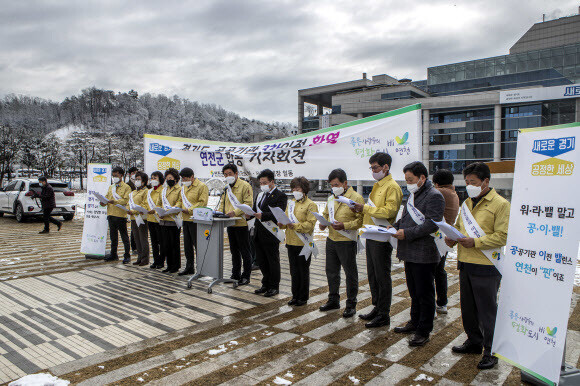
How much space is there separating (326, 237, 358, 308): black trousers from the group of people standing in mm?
14

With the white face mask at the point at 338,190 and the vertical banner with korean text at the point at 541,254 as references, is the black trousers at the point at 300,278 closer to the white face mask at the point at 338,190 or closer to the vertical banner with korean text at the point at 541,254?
the white face mask at the point at 338,190

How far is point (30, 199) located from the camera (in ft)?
56.6

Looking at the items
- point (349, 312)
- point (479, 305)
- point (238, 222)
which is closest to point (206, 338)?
point (349, 312)

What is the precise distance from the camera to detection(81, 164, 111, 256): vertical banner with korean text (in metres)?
9.66

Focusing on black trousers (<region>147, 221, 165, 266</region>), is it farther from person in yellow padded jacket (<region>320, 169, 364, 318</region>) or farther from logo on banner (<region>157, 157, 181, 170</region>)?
person in yellow padded jacket (<region>320, 169, 364, 318</region>)

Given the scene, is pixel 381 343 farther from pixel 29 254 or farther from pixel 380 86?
pixel 380 86

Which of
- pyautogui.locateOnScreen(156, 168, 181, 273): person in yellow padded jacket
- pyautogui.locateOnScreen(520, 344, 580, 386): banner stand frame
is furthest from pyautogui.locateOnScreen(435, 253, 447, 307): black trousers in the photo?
pyautogui.locateOnScreen(156, 168, 181, 273): person in yellow padded jacket

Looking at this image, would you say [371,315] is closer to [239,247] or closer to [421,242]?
[421,242]

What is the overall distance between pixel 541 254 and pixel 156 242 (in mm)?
7555

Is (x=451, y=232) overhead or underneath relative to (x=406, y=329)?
overhead

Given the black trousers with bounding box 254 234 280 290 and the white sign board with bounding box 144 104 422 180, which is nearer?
the white sign board with bounding box 144 104 422 180

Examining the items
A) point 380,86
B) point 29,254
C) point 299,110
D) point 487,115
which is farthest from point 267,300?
point 299,110

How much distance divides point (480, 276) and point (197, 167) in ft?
22.3

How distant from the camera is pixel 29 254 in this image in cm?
1016
